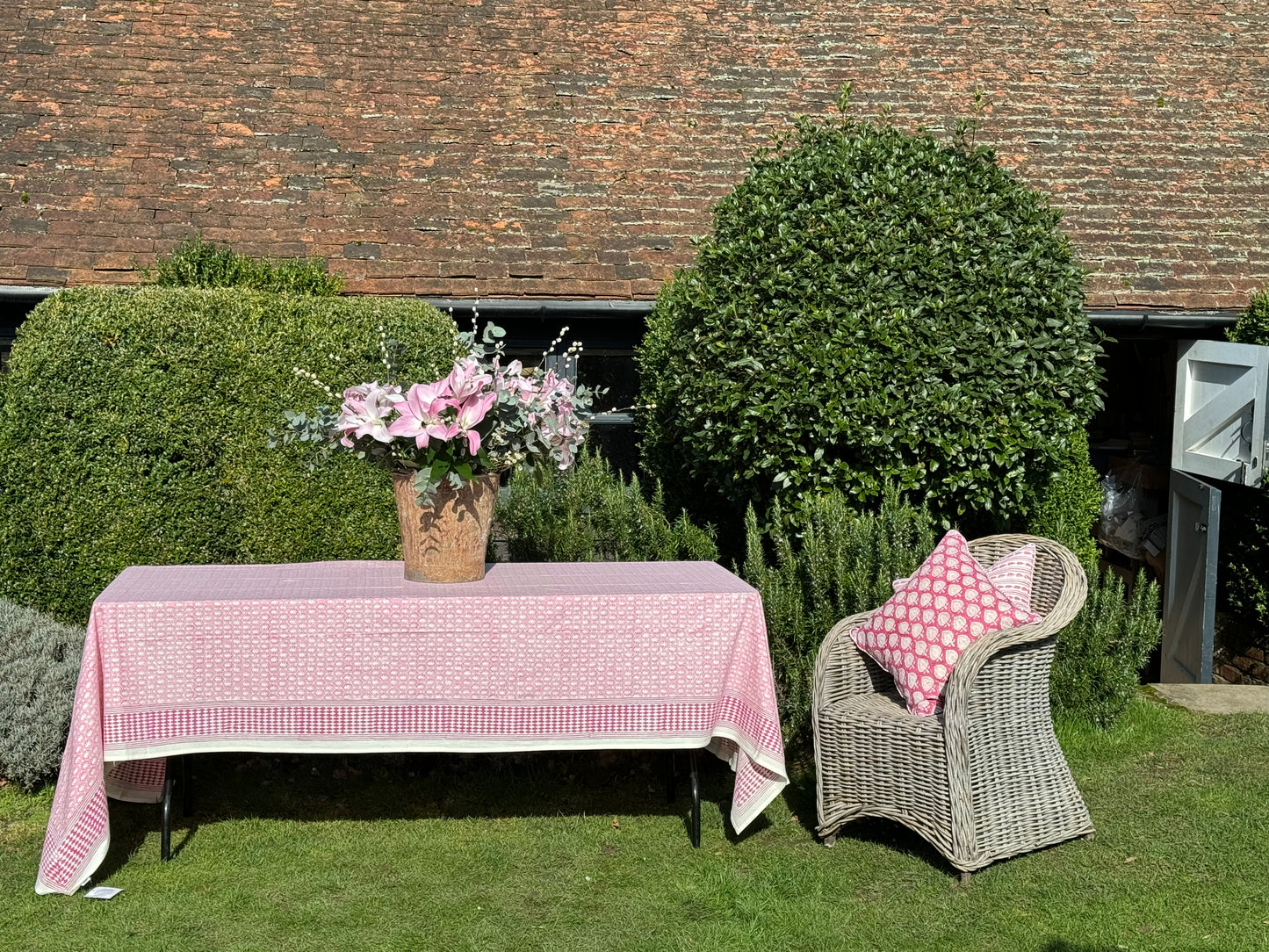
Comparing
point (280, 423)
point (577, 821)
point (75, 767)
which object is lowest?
point (577, 821)

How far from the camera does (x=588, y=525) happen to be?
22.6 ft

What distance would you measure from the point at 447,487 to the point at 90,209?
18.7 ft

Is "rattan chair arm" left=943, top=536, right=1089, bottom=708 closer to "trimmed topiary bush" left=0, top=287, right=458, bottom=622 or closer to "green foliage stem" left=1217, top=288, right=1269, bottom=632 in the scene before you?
"trimmed topiary bush" left=0, top=287, right=458, bottom=622

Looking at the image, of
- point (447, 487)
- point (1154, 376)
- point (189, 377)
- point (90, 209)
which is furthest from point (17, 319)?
point (1154, 376)

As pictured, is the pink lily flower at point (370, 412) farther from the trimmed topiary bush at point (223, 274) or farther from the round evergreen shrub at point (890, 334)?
the trimmed topiary bush at point (223, 274)

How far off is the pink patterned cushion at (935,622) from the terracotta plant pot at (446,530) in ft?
4.89

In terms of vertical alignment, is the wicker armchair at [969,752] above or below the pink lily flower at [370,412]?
below

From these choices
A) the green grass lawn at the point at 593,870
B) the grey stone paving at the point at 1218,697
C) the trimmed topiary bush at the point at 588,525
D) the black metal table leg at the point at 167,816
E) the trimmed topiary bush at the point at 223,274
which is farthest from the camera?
the trimmed topiary bush at the point at 223,274

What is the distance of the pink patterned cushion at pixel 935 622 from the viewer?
4457 mm

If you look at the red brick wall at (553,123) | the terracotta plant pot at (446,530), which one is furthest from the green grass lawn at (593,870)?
the red brick wall at (553,123)

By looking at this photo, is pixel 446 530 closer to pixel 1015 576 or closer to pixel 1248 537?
pixel 1015 576

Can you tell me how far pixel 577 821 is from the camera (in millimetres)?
5039

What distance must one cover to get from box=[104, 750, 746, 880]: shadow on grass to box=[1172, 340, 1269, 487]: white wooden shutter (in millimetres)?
4674

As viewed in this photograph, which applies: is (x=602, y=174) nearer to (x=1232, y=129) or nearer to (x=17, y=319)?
Result: (x=17, y=319)
